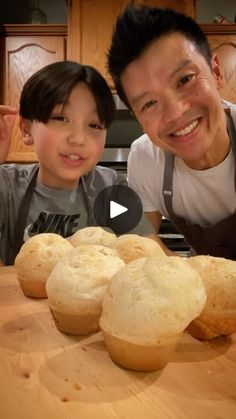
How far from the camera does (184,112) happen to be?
1.09 meters

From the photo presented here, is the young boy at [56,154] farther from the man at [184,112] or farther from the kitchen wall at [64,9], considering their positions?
the kitchen wall at [64,9]

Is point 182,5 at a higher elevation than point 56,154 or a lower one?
higher

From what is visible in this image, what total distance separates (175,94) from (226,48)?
2232 mm

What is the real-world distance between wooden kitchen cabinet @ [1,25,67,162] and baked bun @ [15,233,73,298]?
2.43 m

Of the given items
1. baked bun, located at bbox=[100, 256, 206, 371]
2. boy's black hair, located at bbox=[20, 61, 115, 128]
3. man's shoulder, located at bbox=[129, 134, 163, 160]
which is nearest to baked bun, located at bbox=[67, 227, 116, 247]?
baked bun, located at bbox=[100, 256, 206, 371]

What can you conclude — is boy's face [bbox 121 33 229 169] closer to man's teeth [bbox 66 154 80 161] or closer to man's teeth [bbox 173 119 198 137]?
man's teeth [bbox 173 119 198 137]

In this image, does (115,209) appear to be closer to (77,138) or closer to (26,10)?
(77,138)

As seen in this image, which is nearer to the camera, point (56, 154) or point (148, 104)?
point (148, 104)

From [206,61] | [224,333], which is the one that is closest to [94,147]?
[206,61]

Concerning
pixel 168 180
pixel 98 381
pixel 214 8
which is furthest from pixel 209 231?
pixel 214 8

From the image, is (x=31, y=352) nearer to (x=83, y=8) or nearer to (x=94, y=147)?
(x=94, y=147)

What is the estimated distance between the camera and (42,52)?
307 cm

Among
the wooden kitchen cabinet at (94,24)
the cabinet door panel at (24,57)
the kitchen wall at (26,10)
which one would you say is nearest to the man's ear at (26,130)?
the wooden kitchen cabinet at (94,24)

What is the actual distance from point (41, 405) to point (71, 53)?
9.32 ft
